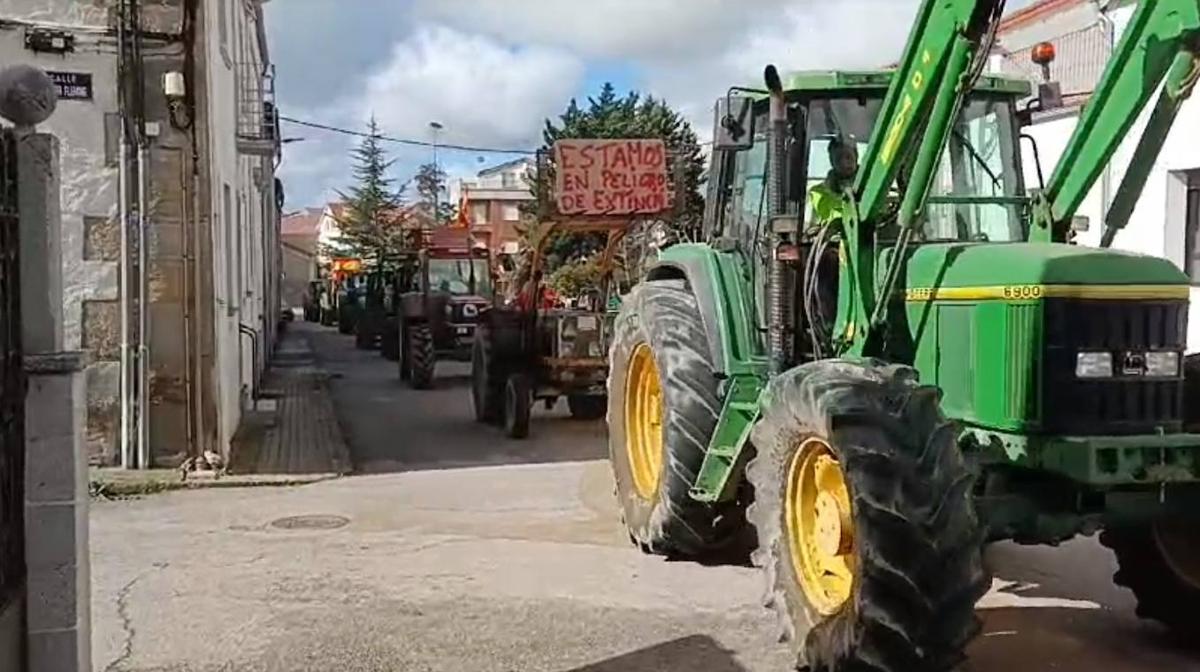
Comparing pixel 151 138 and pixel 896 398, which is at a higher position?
pixel 151 138

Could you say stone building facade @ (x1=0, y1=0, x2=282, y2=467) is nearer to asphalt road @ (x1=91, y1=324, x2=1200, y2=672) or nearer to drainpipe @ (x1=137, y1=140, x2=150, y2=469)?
drainpipe @ (x1=137, y1=140, x2=150, y2=469)

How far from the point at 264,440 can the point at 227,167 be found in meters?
2.65

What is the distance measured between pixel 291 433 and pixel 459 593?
A: 703cm

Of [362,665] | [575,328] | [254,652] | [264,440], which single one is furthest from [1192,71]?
[264,440]

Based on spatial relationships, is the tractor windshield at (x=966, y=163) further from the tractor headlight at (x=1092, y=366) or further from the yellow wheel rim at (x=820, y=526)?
the yellow wheel rim at (x=820, y=526)

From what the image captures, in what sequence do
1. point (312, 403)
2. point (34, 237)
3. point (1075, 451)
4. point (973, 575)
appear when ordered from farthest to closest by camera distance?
point (312, 403), point (1075, 451), point (973, 575), point (34, 237)

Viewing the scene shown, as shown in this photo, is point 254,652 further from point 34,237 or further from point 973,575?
point 973,575

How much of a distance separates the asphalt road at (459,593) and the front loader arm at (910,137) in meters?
1.53

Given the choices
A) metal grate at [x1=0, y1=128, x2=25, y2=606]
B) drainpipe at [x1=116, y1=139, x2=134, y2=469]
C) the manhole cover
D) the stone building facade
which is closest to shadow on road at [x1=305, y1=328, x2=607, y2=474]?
the stone building facade

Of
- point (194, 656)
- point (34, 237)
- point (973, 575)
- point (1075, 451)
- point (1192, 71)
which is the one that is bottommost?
point (194, 656)

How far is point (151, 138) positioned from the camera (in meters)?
10.1

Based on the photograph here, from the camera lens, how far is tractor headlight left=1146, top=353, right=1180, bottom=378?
5.10m

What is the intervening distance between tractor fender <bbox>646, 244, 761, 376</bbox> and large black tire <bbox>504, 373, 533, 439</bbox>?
5.68m

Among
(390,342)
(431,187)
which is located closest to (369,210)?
(431,187)
